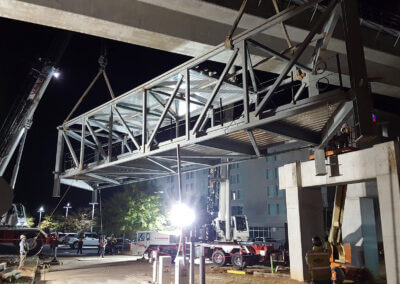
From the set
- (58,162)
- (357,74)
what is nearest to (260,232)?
(58,162)

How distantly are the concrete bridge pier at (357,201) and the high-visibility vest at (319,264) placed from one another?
107 inches

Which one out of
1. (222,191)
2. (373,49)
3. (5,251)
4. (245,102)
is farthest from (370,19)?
(5,251)

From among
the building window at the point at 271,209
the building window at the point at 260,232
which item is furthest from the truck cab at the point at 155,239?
the building window at the point at 271,209

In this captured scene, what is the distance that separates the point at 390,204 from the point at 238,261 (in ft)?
31.1

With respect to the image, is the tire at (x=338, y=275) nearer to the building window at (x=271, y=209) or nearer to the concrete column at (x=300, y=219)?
the concrete column at (x=300, y=219)

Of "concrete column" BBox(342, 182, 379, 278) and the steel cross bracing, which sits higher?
the steel cross bracing

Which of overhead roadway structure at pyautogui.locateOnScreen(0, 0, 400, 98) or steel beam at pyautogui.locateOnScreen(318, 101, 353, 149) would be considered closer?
steel beam at pyautogui.locateOnScreen(318, 101, 353, 149)

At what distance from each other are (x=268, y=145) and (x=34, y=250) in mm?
20387

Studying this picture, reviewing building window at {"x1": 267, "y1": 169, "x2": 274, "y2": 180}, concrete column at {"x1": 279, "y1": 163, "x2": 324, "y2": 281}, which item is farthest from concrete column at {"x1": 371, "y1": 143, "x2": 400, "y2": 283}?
building window at {"x1": 267, "y1": 169, "x2": 274, "y2": 180}

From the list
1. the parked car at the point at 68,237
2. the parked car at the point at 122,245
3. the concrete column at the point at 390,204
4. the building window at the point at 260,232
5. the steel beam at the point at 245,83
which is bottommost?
the building window at the point at 260,232

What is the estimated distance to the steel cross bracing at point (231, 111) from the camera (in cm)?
812

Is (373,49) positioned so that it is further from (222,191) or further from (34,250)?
(34,250)

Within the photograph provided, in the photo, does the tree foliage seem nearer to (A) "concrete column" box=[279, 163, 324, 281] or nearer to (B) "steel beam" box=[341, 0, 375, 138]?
(A) "concrete column" box=[279, 163, 324, 281]

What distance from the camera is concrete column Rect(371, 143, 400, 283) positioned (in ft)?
35.3
